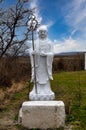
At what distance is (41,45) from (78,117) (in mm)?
2031

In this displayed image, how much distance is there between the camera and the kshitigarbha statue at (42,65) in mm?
6898

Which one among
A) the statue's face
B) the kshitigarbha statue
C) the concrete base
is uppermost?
the statue's face

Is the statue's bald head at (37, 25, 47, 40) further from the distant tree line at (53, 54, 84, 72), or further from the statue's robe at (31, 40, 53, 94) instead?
the distant tree line at (53, 54, 84, 72)

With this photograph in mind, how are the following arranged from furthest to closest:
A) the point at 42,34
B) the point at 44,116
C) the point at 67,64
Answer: the point at 67,64 → the point at 42,34 → the point at 44,116

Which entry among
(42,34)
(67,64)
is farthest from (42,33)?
(67,64)

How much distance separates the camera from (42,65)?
7.07m

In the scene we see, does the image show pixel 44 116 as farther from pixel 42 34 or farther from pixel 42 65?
pixel 42 34

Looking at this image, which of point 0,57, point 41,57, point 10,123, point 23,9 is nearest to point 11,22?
point 23,9

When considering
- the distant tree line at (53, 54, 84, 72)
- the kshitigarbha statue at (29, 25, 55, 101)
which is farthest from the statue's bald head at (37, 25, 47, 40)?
the distant tree line at (53, 54, 84, 72)

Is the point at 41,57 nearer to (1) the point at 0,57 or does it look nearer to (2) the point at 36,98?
(2) the point at 36,98

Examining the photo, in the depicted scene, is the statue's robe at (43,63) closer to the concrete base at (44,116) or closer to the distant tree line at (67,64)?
the concrete base at (44,116)

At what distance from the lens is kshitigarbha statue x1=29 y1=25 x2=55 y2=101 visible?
6.90 meters

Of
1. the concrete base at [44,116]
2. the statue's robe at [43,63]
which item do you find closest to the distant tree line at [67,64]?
the statue's robe at [43,63]

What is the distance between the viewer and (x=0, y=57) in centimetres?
1573
